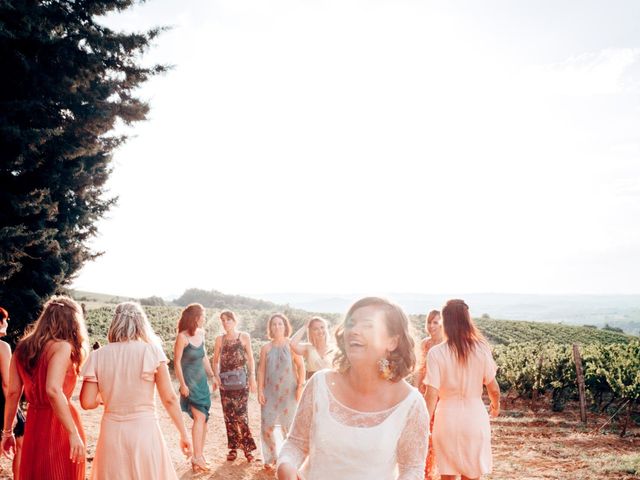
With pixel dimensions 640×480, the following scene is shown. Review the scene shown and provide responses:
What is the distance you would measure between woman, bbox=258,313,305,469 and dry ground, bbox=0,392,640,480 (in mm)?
624

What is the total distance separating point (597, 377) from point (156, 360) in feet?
45.0

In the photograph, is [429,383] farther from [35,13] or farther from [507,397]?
[507,397]

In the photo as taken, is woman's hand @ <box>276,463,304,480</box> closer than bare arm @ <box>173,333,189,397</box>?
Yes

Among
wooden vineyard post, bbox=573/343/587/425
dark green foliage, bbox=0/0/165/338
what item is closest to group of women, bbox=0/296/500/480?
dark green foliage, bbox=0/0/165/338

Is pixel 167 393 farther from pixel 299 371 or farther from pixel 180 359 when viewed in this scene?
pixel 299 371

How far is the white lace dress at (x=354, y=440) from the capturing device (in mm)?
2043

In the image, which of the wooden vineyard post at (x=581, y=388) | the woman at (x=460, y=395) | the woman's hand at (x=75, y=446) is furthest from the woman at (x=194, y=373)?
the wooden vineyard post at (x=581, y=388)

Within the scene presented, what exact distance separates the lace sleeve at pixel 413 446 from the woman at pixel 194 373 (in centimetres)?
514

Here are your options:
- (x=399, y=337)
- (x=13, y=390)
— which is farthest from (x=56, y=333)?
(x=399, y=337)

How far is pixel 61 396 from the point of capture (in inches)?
158

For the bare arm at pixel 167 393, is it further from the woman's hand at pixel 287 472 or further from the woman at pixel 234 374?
the woman at pixel 234 374

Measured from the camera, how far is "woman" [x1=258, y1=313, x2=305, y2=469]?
23.8 ft

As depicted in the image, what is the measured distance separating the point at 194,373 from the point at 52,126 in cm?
572

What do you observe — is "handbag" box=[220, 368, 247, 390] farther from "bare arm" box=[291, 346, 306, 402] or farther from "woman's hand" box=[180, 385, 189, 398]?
"bare arm" box=[291, 346, 306, 402]
